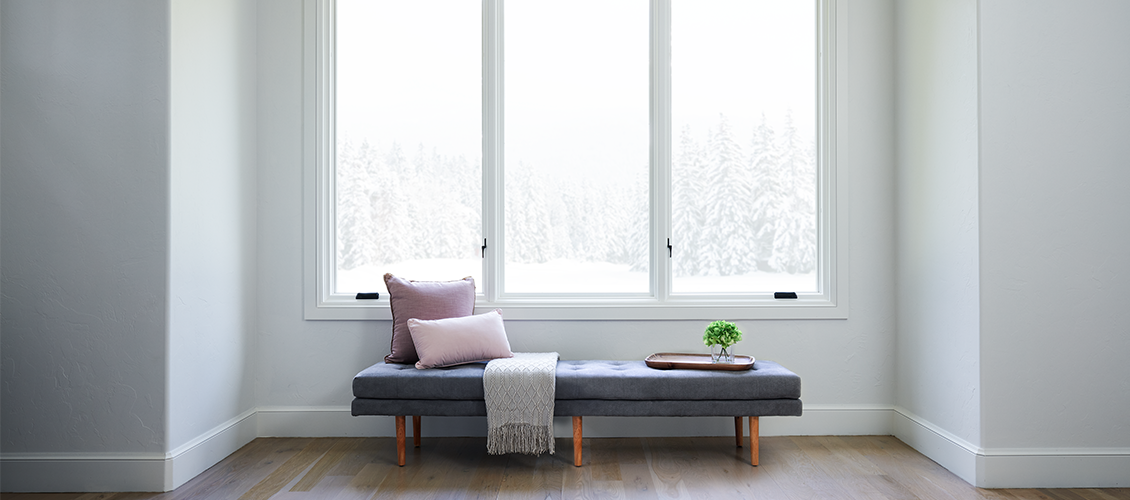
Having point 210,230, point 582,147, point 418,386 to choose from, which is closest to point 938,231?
point 582,147

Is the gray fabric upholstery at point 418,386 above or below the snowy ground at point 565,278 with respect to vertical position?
below

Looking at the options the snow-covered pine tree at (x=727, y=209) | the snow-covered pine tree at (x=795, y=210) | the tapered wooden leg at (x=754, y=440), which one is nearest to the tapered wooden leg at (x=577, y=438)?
the tapered wooden leg at (x=754, y=440)

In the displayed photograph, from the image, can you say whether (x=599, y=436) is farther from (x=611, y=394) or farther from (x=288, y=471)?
(x=288, y=471)

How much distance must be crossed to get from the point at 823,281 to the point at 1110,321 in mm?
1249

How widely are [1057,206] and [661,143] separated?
1838 millimetres

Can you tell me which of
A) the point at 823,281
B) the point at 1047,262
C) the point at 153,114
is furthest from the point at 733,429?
the point at 153,114

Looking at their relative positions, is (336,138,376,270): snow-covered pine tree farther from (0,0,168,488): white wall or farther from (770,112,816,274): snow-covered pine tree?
(770,112,816,274): snow-covered pine tree

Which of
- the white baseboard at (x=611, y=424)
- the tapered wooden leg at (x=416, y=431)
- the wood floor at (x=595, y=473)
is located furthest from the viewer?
the white baseboard at (x=611, y=424)

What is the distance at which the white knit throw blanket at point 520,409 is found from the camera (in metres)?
3.00

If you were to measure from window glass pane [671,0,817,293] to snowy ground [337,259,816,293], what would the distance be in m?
0.01

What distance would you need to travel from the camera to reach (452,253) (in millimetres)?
3734

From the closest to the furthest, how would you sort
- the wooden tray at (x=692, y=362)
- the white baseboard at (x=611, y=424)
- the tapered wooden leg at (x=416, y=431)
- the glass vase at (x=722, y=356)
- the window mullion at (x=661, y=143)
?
the wooden tray at (x=692, y=362) < the glass vase at (x=722, y=356) < the tapered wooden leg at (x=416, y=431) < the white baseboard at (x=611, y=424) < the window mullion at (x=661, y=143)

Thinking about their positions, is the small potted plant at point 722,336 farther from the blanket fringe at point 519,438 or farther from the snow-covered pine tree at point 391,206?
the snow-covered pine tree at point 391,206

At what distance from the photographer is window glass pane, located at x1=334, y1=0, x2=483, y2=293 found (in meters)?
3.72
